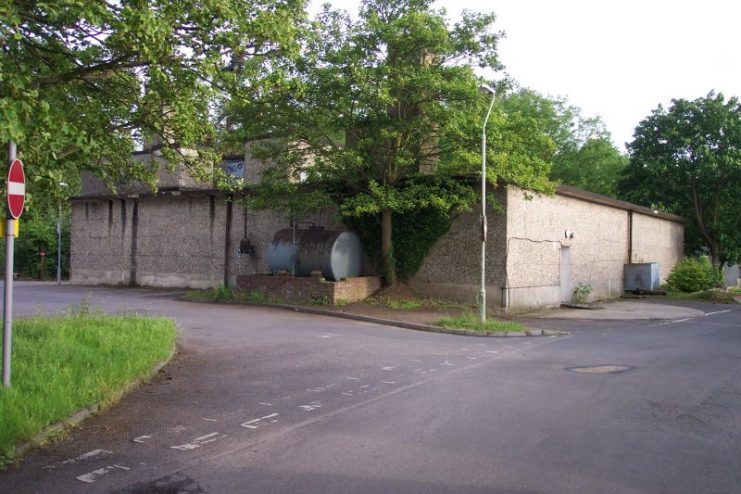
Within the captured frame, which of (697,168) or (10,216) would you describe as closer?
(10,216)

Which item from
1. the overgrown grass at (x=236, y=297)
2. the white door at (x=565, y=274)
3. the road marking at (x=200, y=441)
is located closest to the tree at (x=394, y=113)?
the overgrown grass at (x=236, y=297)

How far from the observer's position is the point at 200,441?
5863mm

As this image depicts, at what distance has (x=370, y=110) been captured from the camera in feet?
62.8

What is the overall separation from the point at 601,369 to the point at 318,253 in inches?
506

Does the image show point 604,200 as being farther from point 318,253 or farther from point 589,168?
point 589,168

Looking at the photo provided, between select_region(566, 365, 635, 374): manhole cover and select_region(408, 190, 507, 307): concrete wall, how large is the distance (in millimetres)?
9901

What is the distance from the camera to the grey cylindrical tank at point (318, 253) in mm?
21344

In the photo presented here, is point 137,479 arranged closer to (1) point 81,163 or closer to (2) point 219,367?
(2) point 219,367

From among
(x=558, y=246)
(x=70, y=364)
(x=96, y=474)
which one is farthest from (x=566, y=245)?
(x=96, y=474)

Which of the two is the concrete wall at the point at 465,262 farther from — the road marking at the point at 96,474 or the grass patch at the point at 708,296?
the road marking at the point at 96,474

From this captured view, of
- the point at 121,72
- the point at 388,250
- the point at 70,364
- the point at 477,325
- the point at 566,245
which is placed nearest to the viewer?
the point at 70,364

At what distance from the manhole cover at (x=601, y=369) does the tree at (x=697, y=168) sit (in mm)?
27218

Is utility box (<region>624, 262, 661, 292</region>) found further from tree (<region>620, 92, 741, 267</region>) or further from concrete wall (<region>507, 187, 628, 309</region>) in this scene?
tree (<region>620, 92, 741, 267</region>)

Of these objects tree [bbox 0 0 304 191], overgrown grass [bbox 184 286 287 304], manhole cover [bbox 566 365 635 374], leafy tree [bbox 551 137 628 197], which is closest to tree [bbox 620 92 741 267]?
leafy tree [bbox 551 137 628 197]
